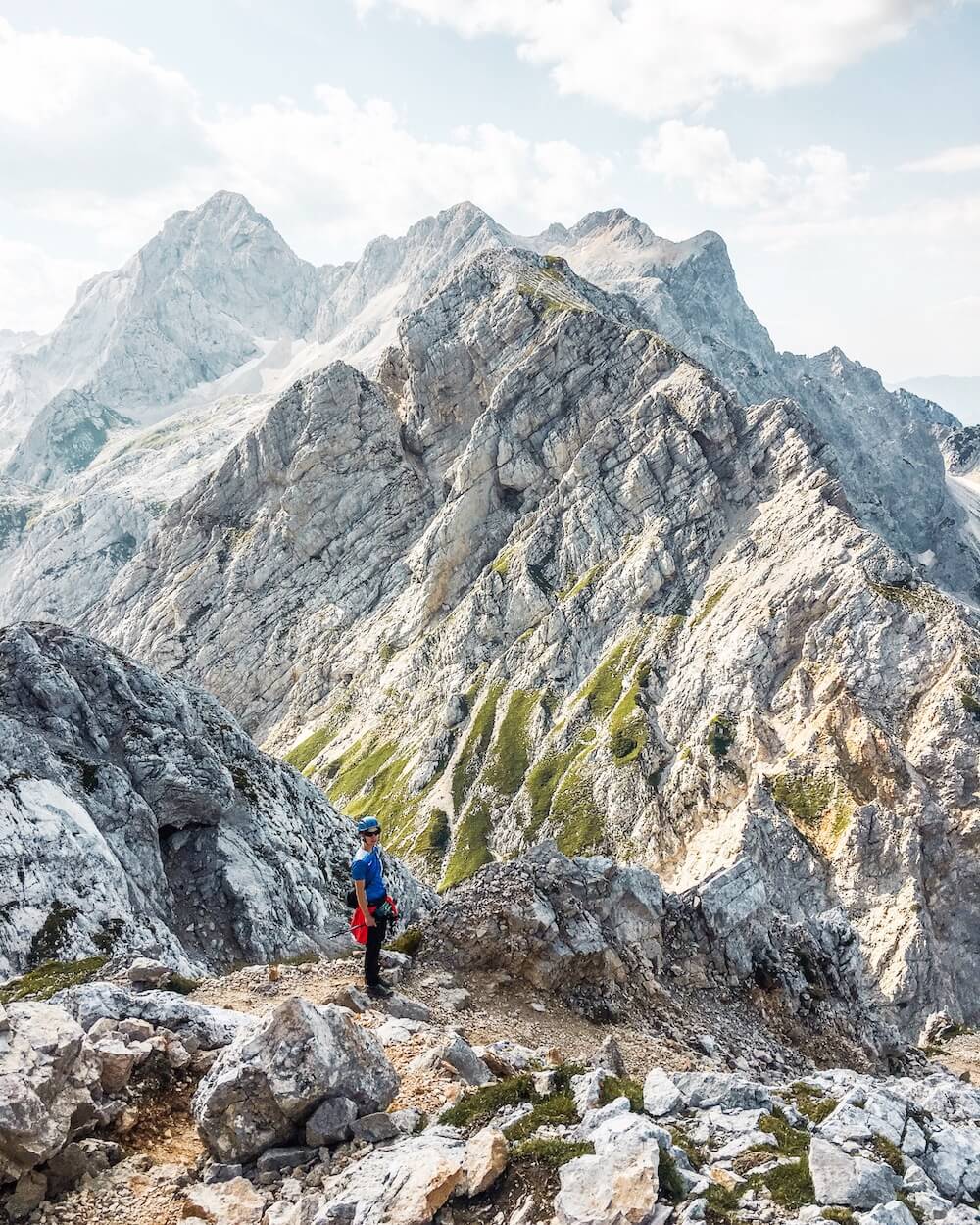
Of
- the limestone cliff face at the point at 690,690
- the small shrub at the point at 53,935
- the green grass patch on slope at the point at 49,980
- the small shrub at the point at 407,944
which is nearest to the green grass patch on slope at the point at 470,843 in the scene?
the limestone cliff face at the point at 690,690

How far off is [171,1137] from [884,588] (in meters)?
134

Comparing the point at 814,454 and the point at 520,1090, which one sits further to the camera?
the point at 814,454

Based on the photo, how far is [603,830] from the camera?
137 metres


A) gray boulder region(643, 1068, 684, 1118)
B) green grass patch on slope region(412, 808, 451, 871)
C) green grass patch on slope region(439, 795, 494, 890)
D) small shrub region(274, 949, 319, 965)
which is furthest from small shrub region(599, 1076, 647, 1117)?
green grass patch on slope region(412, 808, 451, 871)

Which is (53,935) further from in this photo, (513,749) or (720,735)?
(513,749)

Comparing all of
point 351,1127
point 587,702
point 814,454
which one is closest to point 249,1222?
point 351,1127

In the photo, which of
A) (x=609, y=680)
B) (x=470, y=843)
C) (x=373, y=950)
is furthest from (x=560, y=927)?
(x=609, y=680)

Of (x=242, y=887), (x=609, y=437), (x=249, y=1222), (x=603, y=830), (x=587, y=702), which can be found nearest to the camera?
(x=249, y=1222)

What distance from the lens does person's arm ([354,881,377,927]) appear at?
1980cm

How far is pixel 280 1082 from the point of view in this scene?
42.2 ft

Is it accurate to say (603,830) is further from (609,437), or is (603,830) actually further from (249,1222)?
(249,1222)

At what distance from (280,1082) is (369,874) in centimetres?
740

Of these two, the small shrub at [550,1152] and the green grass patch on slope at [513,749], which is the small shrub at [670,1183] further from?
the green grass patch on slope at [513,749]

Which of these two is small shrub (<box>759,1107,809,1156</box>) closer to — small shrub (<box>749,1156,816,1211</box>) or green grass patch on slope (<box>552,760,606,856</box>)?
small shrub (<box>749,1156,816,1211</box>)
